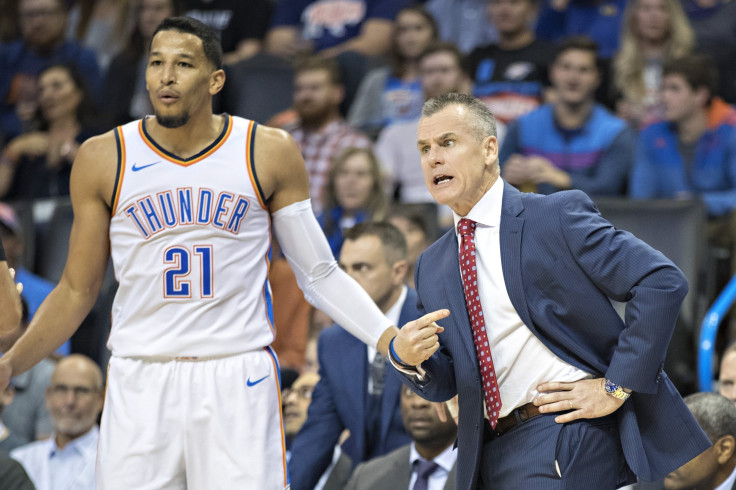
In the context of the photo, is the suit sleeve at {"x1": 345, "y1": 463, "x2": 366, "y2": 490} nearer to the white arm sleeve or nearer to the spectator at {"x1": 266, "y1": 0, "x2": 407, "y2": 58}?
the white arm sleeve

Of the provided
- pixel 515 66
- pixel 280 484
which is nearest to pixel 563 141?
pixel 515 66

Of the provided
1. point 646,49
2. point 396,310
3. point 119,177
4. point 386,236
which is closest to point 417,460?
point 396,310

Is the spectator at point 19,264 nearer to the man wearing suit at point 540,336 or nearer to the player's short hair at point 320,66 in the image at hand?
the player's short hair at point 320,66

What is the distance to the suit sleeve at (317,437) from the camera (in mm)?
4992

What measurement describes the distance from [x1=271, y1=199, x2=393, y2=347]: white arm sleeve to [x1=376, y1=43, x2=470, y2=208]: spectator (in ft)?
12.2

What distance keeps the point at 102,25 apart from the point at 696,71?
5486mm

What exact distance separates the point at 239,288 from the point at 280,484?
2.12 ft

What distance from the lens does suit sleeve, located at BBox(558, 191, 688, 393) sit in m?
3.14

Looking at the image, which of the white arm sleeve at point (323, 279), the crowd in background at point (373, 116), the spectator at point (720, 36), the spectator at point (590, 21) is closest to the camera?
the white arm sleeve at point (323, 279)

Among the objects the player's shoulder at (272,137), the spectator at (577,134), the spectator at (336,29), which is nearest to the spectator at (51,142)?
the spectator at (336,29)

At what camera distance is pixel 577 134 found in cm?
712

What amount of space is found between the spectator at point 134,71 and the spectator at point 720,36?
4106 mm

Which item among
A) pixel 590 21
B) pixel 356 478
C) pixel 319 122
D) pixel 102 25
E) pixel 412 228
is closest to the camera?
pixel 356 478

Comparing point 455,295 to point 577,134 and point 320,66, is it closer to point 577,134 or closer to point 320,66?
point 577,134
